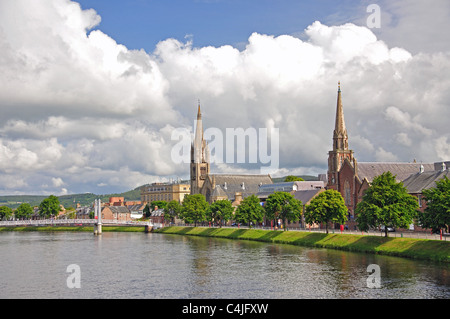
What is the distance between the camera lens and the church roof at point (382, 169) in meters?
132

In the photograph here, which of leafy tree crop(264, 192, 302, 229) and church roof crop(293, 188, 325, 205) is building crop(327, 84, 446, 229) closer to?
church roof crop(293, 188, 325, 205)

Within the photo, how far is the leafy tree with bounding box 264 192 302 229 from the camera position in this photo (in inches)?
5079

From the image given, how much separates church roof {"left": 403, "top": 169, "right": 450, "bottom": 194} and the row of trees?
6.67 m

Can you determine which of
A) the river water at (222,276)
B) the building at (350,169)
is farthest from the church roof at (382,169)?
the river water at (222,276)

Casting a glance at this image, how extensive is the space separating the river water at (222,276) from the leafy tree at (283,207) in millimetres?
38268

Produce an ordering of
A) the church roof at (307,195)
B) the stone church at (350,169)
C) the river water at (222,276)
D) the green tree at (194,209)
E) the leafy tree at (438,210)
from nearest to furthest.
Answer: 1. the river water at (222,276)
2. the leafy tree at (438,210)
3. the stone church at (350,169)
4. the church roof at (307,195)
5. the green tree at (194,209)

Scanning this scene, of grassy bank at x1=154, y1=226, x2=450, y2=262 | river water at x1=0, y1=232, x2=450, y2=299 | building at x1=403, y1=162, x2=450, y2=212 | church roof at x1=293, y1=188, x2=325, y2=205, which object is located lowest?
river water at x1=0, y1=232, x2=450, y2=299

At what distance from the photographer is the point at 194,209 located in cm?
17188

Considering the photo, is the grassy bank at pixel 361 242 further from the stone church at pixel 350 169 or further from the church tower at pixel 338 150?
the church tower at pixel 338 150

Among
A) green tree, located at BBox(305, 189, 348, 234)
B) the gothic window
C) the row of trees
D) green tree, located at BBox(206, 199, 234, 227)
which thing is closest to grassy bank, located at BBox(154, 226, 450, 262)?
the row of trees

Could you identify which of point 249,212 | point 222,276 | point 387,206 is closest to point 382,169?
point 249,212

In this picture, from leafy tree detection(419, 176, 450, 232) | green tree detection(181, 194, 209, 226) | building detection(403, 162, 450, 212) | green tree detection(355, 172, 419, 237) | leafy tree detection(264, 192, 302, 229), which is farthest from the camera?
green tree detection(181, 194, 209, 226)
